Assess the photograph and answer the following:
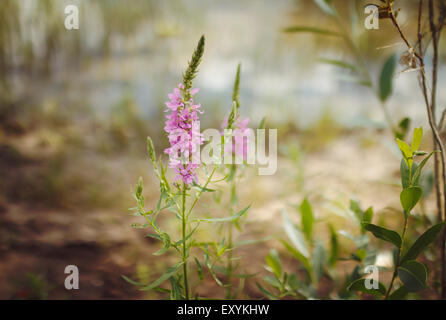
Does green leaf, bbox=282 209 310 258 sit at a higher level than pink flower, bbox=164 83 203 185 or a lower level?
lower

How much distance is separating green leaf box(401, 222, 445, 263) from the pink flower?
52cm

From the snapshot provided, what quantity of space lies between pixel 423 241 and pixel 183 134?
22.8 inches

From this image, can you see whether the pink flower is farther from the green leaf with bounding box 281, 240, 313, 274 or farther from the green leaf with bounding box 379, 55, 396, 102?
the green leaf with bounding box 379, 55, 396, 102

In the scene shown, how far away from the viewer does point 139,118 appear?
239 centimetres

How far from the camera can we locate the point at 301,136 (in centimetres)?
249

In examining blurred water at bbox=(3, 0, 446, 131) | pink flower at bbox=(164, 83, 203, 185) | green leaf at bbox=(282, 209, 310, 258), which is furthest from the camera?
blurred water at bbox=(3, 0, 446, 131)

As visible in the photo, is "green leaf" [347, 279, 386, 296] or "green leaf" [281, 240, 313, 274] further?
"green leaf" [281, 240, 313, 274]

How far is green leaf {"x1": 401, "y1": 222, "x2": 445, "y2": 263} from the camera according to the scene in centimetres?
72

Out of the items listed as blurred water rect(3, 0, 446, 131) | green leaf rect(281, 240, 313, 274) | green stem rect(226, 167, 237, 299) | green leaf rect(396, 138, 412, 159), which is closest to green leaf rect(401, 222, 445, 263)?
green leaf rect(396, 138, 412, 159)

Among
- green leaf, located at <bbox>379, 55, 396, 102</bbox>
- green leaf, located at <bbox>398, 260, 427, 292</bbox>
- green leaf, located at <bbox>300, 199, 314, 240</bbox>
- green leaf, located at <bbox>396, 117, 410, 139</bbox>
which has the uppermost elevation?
green leaf, located at <bbox>379, 55, 396, 102</bbox>

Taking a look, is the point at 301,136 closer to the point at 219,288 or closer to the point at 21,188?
the point at 219,288

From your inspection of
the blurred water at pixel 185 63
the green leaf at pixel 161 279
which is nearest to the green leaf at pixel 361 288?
the green leaf at pixel 161 279
